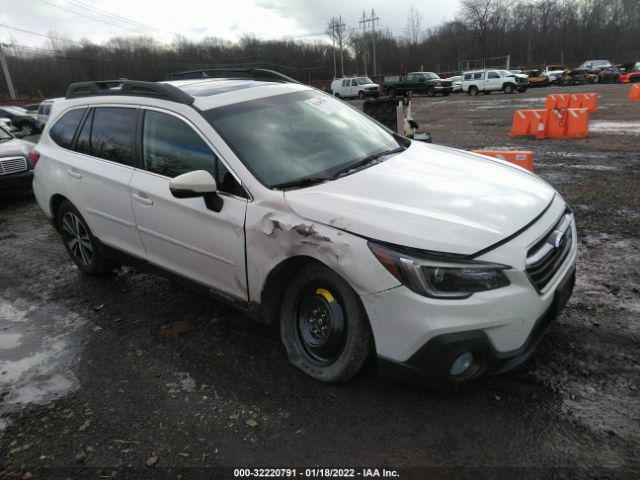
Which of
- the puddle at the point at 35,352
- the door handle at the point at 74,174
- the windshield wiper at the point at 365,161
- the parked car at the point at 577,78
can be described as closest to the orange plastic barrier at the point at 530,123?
the windshield wiper at the point at 365,161

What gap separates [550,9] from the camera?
84.9 metres

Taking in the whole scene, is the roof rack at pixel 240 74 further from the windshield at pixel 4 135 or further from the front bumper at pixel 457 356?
the windshield at pixel 4 135

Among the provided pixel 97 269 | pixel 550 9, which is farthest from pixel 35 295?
pixel 550 9

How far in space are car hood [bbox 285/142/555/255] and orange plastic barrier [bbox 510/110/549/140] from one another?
10.2 m

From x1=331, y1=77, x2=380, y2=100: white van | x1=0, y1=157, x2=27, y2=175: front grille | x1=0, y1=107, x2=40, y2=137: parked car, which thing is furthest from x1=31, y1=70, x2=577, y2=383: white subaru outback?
x1=331, y1=77, x2=380, y2=100: white van

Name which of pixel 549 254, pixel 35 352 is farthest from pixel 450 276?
pixel 35 352

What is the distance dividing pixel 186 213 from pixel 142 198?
1.86ft

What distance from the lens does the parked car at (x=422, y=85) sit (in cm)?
3800

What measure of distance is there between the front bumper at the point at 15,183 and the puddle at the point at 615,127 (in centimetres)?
1358

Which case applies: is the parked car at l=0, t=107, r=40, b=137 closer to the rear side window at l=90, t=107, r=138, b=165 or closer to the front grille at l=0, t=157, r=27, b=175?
the front grille at l=0, t=157, r=27, b=175

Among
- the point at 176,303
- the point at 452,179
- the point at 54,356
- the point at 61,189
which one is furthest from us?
the point at 61,189

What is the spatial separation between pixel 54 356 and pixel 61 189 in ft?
5.85

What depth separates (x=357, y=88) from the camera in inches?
1631

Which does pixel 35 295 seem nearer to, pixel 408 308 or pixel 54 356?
pixel 54 356
